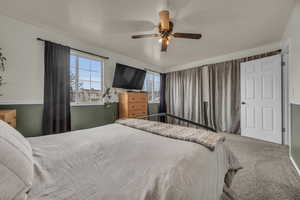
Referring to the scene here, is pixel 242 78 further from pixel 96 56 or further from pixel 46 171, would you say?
pixel 46 171

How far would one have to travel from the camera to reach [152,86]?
16.9 ft

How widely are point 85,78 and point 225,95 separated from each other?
400cm

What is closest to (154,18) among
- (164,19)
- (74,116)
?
(164,19)

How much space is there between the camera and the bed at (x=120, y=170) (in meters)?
0.56

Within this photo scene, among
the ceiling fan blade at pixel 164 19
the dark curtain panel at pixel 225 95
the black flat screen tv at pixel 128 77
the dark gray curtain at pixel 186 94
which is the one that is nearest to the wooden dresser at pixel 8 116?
the black flat screen tv at pixel 128 77

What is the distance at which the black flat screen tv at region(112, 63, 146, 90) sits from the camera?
3.64 m

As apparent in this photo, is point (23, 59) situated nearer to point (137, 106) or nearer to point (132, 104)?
point (132, 104)

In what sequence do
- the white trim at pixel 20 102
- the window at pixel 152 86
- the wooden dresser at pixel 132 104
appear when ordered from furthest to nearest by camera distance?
the window at pixel 152 86
the wooden dresser at pixel 132 104
the white trim at pixel 20 102

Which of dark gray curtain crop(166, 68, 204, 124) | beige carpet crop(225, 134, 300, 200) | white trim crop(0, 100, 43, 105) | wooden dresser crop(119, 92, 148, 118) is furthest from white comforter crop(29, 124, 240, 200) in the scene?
dark gray curtain crop(166, 68, 204, 124)

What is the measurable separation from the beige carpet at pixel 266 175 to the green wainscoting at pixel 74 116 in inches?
120

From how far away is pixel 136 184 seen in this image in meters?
0.61

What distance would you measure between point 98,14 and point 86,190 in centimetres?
241

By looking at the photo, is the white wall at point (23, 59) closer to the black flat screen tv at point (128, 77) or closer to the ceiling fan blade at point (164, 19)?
the black flat screen tv at point (128, 77)

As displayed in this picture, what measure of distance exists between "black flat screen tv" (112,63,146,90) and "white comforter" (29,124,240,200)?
8.81 feet
